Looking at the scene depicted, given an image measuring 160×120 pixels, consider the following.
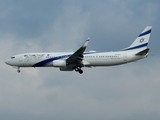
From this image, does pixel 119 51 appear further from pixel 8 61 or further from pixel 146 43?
pixel 8 61

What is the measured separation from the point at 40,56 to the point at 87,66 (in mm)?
9163

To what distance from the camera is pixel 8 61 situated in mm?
112500

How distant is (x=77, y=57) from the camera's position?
104 metres

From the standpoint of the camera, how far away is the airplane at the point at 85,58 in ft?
344

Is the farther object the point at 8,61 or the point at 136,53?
the point at 8,61

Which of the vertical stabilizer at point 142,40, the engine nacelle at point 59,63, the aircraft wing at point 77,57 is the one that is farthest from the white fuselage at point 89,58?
the vertical stabilizer at point 142,40

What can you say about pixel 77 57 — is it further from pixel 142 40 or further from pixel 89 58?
pixel 142 40

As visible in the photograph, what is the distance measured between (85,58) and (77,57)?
7.24ft

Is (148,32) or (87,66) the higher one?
(148,32)

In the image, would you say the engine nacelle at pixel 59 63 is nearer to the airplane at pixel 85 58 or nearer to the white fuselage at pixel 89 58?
the airplane at pixel 85 58

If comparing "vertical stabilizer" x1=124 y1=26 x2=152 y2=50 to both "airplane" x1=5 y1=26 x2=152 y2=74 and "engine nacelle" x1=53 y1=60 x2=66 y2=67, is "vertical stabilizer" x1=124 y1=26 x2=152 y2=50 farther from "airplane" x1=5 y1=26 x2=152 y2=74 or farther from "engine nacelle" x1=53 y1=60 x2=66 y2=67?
"engine nacelle" x1=53 y1=60 x2=66 y2=67

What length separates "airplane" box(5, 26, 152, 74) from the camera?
104938mm

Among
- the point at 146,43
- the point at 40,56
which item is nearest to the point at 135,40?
the point at 146,43

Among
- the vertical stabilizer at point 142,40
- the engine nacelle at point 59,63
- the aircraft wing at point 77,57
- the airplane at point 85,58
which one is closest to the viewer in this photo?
the aircraft wing at point 77,57
